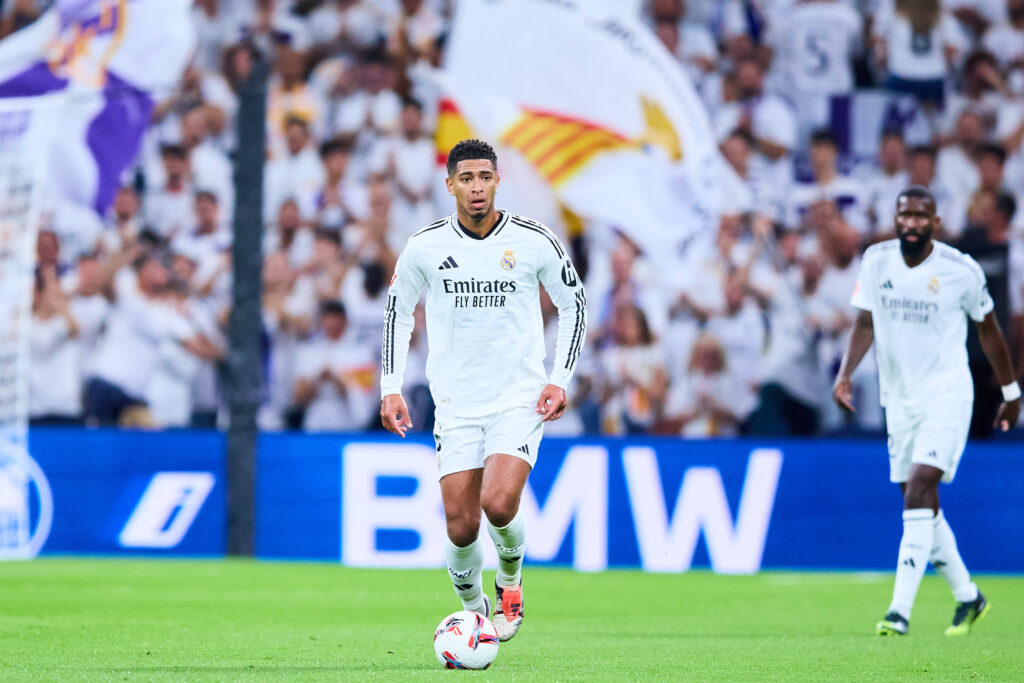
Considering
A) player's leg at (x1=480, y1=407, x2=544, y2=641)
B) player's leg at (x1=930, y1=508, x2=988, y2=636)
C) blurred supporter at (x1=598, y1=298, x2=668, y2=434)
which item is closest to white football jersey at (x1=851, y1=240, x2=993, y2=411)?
player's leg at (x1=930, y1=508, x2=988, y2=636)

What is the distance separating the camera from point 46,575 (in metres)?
12.2

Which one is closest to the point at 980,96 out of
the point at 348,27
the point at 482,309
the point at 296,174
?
the point at 348,27

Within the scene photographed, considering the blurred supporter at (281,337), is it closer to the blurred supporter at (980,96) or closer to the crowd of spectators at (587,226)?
the crowd of spectators at (587,226)

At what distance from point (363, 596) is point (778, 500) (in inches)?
169

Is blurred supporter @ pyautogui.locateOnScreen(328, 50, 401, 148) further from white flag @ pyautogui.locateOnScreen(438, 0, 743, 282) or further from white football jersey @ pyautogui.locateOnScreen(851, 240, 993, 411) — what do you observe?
white football jersey @ pyautogui.locateOnScreen(851, 240, 993, 411)

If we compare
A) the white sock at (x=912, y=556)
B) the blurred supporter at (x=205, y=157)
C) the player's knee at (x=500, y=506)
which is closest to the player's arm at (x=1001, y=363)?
the white sock at (x=912, y=556)

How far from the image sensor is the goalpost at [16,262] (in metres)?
13.4

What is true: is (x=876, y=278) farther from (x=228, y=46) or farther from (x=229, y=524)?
(x=228, y=46)

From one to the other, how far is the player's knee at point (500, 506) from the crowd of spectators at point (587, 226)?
652 cm

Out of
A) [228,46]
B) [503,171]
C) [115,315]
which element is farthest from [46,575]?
[228,46]

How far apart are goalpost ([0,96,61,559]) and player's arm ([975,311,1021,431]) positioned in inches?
314

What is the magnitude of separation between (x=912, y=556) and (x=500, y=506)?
293cm

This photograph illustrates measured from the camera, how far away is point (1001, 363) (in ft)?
30.3

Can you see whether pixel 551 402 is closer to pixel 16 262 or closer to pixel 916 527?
pixel 916 527
